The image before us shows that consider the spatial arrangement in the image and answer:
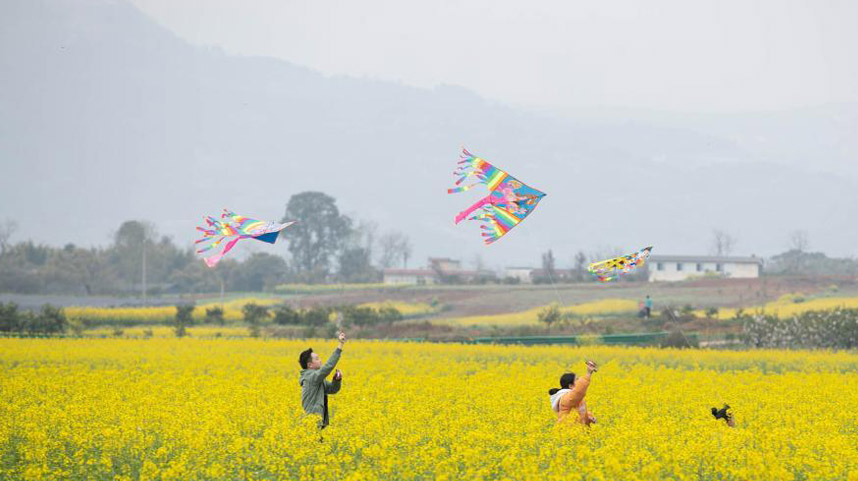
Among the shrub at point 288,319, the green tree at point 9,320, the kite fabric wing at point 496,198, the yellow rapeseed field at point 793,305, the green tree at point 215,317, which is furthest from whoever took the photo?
the green tree at point 215,317

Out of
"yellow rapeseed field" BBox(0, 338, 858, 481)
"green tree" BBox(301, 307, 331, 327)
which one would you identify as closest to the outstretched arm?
"yellow rapeseed field" BBox(0, 338, 858, 481)

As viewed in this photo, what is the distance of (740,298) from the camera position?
5528 cm

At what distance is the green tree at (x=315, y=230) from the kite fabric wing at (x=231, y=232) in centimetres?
12274

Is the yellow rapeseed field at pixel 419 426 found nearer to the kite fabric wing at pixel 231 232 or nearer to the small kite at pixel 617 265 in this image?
the small kite at pixel 617 265

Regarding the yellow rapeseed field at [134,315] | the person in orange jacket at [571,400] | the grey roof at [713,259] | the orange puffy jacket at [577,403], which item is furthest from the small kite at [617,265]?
the grey roof at [713,259]

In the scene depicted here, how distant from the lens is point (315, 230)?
137 meters

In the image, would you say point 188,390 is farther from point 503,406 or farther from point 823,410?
point 823,410

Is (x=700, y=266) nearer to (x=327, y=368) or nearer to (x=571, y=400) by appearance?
(x=571, y=400)

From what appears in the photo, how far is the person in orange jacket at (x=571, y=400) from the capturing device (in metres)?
10.8

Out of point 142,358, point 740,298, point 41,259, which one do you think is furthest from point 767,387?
point 41,259

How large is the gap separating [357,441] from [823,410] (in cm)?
711

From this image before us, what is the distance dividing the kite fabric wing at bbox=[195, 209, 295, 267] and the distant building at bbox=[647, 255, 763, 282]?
8320 cm

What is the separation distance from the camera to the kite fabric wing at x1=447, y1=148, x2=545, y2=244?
11977 millimetres

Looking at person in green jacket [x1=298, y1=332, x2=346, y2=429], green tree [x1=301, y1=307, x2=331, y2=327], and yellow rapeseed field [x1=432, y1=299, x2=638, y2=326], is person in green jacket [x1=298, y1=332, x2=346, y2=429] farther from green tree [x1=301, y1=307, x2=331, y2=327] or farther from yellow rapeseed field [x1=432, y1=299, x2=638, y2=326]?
yellow rapeseed field [x1=432, y1=299, x2=638, y2=326]
